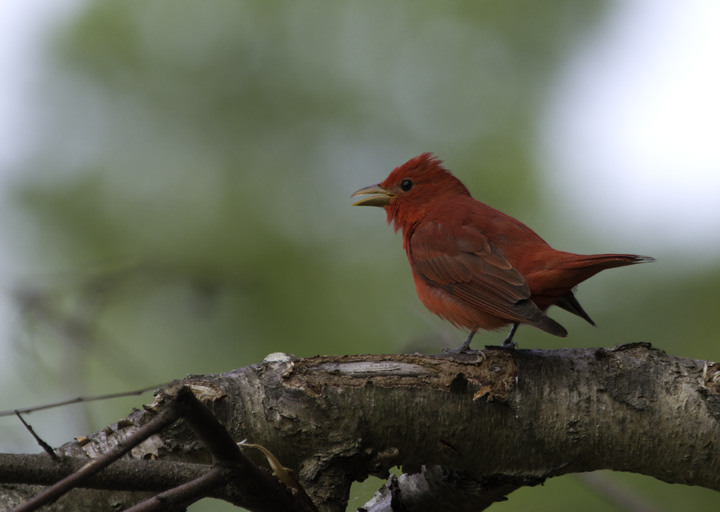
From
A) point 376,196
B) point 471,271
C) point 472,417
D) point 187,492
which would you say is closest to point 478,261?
point 471,271

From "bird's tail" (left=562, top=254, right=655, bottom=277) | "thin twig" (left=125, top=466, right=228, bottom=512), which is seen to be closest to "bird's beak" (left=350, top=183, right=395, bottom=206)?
"bird's tail" (left=562, top=254, right=655, bottom=277)

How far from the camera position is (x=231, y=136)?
20.8 ft

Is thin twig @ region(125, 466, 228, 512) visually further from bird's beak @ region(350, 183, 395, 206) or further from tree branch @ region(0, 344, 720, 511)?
bird's beak @ region(350, 183, 395, 206)

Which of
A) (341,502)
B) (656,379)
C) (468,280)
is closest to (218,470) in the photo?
(341,502)

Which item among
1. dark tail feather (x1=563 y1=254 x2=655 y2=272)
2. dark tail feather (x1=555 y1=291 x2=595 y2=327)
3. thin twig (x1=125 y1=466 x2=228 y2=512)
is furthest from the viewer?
dark tail feather (x1=555 y1=291 x2=595 y2=327)

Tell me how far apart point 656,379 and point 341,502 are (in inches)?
48.1

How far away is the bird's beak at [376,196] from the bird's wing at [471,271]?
20.9 inches

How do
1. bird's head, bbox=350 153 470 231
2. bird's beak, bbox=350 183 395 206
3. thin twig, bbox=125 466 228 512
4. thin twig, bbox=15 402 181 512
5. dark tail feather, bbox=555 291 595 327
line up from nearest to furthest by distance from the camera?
thin twig, bbox=15 402 181 512 → thin twig, bbox=125 466 228 512 → dark tail feather, bbox=555 291 595 327 → bird's head, bbox=350 153 470 231 → bird's beak, bbox=350 183 395 206

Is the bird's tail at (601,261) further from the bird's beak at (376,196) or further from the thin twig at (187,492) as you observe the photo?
the thin twig at (187,492)

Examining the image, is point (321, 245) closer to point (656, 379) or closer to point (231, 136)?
point (231, 136)

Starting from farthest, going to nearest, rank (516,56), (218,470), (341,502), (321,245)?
1. (516,56)
2. (321,245)
3. (341,502)
4. (218,470)

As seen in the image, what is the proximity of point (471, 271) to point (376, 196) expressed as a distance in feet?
4.31

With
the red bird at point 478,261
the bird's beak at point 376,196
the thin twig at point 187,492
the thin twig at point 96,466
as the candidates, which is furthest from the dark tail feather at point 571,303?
the thin twig at point 96,466

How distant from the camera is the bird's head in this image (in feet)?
16.8
